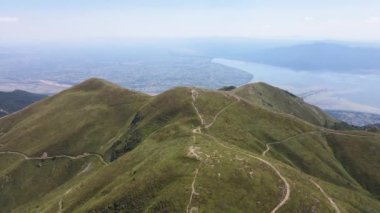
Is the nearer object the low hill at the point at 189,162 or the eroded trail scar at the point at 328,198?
the low hill at the point at 189,162

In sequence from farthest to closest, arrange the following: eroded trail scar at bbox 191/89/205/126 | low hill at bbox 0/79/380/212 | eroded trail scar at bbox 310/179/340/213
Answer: eroded trail scar at bbox 191/89/205/126 → eroded trail scar at bbox 310/179/340/213 → low hill at bbox 0/79/380/212

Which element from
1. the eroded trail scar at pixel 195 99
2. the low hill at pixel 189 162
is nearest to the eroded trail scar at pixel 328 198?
the low hill at pixel 189 162

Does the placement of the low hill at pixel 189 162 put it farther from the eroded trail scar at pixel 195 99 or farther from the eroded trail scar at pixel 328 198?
the eroded trail scar at pixel 328 198

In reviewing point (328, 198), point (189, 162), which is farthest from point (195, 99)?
point (328, 198)

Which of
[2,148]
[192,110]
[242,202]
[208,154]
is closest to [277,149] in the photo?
[192,110]

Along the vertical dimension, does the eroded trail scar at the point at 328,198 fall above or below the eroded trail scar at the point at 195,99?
below

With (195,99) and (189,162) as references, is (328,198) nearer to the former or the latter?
(189,162)

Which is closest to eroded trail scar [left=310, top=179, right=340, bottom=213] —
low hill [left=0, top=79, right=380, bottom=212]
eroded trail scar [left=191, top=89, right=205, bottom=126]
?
low hill [left=0, top=79, right=380, bottom=212]

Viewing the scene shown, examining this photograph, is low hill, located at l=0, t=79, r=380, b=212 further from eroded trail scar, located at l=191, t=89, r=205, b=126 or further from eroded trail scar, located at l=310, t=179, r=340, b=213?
eroded trail scar, located at l=310, t=179, r=340, b=213

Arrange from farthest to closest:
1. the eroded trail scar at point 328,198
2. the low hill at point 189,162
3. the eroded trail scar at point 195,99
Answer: the eroded trail scar at point 195,99 → the eroded trail scar at point 328,198 → the low hill at point 189,162

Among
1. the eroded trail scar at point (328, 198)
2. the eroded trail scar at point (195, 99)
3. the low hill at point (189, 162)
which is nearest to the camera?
the low hill at point (189, 162)
